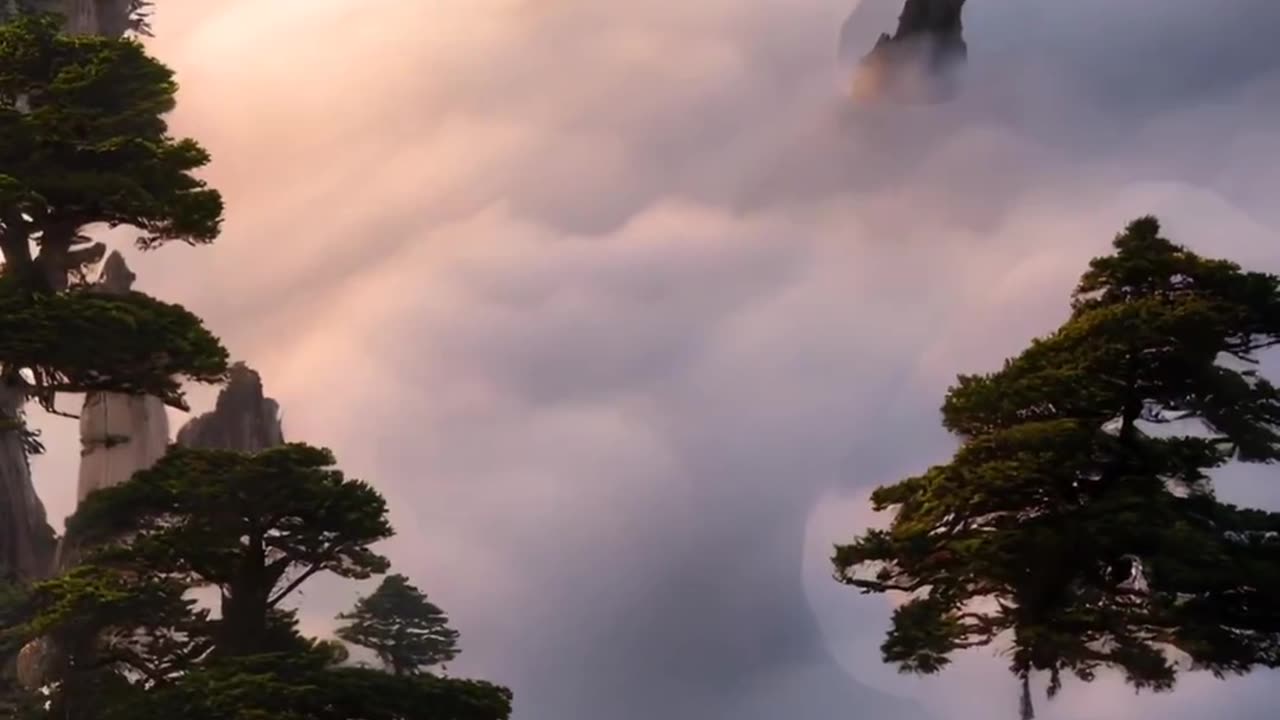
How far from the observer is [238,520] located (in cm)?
718

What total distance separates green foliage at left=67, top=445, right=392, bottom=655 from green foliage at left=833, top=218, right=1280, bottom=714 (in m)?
3.14

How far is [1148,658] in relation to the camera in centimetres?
700

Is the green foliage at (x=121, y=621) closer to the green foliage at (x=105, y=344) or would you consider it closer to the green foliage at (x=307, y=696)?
the green foliage at (x=307, y=696)

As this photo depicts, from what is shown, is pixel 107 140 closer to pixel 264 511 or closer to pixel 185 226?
pixel 185 226

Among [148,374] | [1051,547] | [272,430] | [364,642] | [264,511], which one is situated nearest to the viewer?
[1051,547]

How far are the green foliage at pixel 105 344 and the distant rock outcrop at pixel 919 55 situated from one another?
689cm

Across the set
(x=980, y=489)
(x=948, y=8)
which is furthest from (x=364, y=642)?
(x=948, y=8)

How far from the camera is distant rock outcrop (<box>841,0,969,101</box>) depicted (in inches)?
444

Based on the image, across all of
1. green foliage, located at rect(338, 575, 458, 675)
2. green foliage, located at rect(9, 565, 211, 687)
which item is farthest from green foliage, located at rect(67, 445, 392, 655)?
green foliage, located at rect(338, 575, 458, 675)

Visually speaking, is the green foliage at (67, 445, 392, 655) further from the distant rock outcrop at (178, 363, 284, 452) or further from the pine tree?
the distant rock outcrop at (178, 363, 284, 452)

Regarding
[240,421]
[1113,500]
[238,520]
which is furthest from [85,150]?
[1113,500]

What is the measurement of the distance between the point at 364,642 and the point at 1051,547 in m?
6.78

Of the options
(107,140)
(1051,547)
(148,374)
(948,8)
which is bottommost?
(1051,547)

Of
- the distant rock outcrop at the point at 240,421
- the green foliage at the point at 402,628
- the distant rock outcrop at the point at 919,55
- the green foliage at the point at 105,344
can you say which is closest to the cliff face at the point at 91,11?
the distant rock outcrop at the point at 240,421
